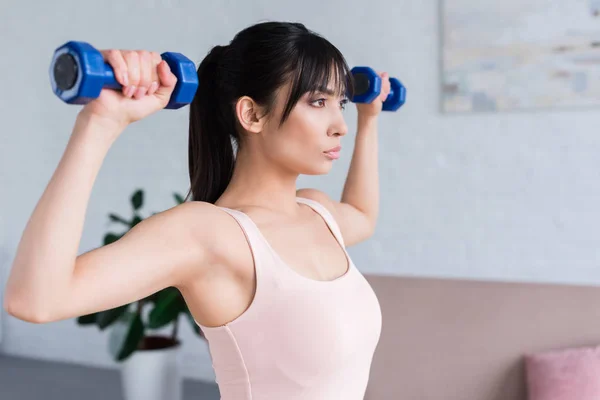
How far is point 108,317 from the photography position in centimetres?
242

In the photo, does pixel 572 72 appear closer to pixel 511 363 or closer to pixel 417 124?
pixel 417 124

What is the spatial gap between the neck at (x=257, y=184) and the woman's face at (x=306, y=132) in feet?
0.12

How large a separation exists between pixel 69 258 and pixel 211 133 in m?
0.50

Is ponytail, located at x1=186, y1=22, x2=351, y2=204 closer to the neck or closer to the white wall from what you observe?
the neck

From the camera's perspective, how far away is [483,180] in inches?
97.7

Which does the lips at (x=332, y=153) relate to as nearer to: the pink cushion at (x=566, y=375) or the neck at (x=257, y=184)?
the neck at (x=257, y=184)

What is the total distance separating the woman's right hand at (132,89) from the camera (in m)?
0.72

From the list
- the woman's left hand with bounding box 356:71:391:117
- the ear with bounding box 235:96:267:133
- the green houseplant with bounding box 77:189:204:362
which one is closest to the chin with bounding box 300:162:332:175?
the ear with bounding box 235:96:267:133

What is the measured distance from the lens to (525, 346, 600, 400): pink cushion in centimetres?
173

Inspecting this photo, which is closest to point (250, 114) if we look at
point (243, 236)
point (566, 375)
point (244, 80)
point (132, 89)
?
point (244, 80)

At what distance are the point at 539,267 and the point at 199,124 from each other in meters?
1.72

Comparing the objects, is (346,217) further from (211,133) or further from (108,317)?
(108,317)

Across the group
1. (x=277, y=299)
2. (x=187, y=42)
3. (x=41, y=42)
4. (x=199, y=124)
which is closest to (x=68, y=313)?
(x=277, y=299)

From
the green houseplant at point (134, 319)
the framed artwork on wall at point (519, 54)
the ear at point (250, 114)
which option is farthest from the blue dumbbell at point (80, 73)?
the framed artwork on wall at point (519, 54)
